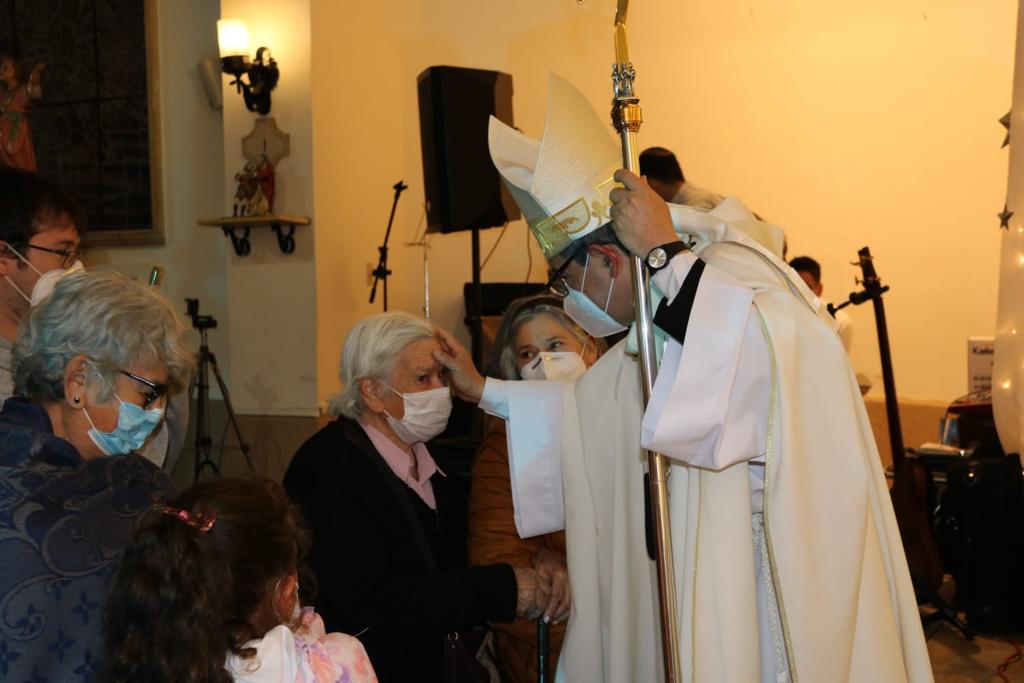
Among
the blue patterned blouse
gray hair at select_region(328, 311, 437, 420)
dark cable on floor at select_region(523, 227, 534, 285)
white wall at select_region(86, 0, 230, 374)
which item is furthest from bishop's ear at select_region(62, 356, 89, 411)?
dark cable on floor at select_region(523, 227, 534, 285)

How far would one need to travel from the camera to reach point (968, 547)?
4.73 meters

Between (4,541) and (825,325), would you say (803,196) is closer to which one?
(825,325)

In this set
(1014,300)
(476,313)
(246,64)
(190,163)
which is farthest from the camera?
(190,163)

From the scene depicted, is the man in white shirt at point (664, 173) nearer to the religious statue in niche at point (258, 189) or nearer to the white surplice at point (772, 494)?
the religious statue in niche at point (258, 189)

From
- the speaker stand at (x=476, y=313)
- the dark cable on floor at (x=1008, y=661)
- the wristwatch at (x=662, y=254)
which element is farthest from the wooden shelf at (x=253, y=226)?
the wristwatch at (x=662, y=254)

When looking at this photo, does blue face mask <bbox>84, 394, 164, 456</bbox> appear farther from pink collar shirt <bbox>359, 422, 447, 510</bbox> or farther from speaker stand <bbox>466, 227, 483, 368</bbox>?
speaker stand <bbox>466, 227, 483, 368</bbox>

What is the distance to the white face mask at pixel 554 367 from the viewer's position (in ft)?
10.1

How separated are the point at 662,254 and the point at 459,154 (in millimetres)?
3685

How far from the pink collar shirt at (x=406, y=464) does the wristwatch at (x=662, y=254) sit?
3.25ft

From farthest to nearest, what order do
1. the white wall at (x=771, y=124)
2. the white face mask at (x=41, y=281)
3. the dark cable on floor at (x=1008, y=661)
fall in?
the white wall at (x=771, y=124)
the dark cable on floor at (x=1008, y=661)
the white face mask at (x=41, y=281)

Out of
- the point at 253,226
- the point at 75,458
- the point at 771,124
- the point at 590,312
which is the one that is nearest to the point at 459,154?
the point at 253,226

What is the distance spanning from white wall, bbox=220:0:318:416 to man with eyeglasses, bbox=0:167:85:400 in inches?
138

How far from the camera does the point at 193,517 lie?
162cm

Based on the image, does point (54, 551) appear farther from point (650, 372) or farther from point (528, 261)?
point (528, 261)
